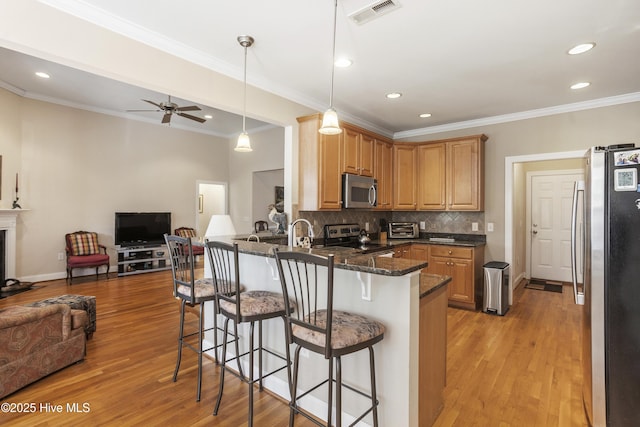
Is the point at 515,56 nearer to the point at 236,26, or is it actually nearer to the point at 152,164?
the point at 236,26

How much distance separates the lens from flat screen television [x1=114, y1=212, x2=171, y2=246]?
6418mm

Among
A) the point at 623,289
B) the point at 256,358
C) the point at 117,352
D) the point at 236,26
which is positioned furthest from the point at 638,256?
the point at 117,352

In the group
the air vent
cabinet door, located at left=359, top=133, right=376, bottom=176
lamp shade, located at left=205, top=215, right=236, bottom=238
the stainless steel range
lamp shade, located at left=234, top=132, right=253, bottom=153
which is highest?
the air vent

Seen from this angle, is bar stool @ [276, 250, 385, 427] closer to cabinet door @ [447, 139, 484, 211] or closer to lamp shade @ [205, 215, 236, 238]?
lamp shade @ [205, 215, 236, 238]

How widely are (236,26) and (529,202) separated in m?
6.43

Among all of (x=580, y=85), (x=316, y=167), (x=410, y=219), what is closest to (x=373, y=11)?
(x=316, y=167)

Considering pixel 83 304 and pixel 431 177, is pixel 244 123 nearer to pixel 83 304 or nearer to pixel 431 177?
pixel 83 304

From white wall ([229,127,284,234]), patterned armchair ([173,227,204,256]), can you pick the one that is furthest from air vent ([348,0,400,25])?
patterned armchair ([173,227,204,256])

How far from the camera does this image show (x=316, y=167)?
12.5ft

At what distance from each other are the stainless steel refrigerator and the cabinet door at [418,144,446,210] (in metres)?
2.96

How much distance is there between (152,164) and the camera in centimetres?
703

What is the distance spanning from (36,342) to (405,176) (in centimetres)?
480

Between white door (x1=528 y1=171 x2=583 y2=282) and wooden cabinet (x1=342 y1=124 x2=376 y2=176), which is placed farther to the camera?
white door (x1=528 y1=171 x2=583 y2=282)

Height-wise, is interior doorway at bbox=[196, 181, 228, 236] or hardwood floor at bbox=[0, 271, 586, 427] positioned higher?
interior doorway at bbox=[196, 181, 228, 236]
